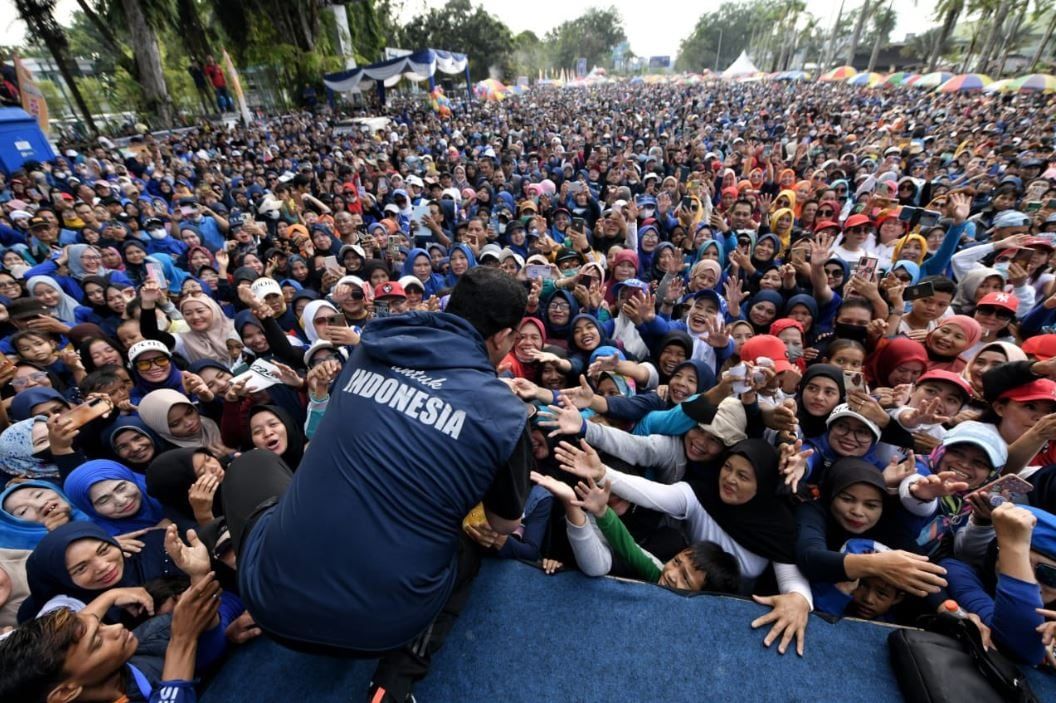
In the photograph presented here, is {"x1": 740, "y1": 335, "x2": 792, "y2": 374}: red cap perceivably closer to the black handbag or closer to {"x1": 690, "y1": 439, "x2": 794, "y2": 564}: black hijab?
{"x1": 690, "y1": 439, "x2": 794, "y2": 564}: black hijab

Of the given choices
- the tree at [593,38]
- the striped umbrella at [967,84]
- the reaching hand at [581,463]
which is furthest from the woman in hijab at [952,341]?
the tree at [593,38]

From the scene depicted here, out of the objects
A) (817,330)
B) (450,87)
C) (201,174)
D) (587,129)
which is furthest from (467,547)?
(450,87)

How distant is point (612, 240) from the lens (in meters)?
7.29

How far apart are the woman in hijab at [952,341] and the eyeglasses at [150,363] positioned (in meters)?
6.55

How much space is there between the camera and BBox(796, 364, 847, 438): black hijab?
2910 mm

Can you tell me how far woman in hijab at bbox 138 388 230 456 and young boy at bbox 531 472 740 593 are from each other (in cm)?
265

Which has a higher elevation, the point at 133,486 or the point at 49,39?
the point at 49,39

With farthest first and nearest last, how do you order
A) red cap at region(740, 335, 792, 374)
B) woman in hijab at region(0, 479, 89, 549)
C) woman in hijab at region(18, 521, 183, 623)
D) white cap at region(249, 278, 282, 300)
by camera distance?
white cap at region(249, 278, 282, 300) → red cap at region(740, 335, 792, 374) → woman in hijab at region(0, 479, 89, 549) → woman in hijab at region(18, 521, 183, 623)

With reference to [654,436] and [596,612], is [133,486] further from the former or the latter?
[654,436]

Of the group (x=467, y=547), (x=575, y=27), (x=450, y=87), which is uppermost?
(x=575, y=27)

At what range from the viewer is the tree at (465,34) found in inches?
1688

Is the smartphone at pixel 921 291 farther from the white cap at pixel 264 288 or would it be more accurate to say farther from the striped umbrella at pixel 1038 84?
the striped umbrella at pixel 1038 84

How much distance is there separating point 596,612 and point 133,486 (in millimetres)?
2776

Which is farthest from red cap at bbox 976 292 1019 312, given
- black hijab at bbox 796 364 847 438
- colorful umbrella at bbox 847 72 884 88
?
colorful umbrella at bbox 847 72 884 88
